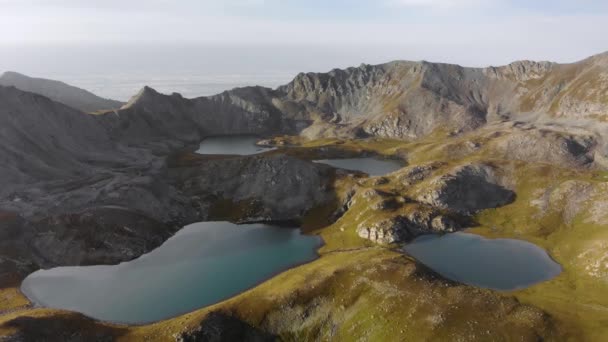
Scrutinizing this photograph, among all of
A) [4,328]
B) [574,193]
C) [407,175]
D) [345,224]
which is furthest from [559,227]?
[4,328]

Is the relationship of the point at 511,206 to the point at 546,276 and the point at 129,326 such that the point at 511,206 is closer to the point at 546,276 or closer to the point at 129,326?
the point at 546,276

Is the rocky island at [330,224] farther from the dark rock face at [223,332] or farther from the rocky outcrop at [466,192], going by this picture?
the rocky outcrop at [466,192]

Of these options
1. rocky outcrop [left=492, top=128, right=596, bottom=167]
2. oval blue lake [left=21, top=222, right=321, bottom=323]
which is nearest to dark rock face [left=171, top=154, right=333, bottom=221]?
oval blue lake [left=21, top=222, right=321, bottom=323]

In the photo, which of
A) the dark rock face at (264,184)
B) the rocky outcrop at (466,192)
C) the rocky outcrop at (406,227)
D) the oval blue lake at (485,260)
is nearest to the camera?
the oval blue lake at (485,260)

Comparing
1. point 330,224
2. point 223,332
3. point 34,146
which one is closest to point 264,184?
point 330,224

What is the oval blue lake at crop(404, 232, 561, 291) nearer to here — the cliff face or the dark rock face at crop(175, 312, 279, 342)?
the dark rock face at crop(175, 312, 279, 342)

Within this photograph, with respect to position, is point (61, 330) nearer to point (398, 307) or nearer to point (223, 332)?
point (223, 332)

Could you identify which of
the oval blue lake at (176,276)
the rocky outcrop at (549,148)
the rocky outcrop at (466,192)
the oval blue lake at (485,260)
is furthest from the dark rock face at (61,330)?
the rocky outcrop at (549,148)
